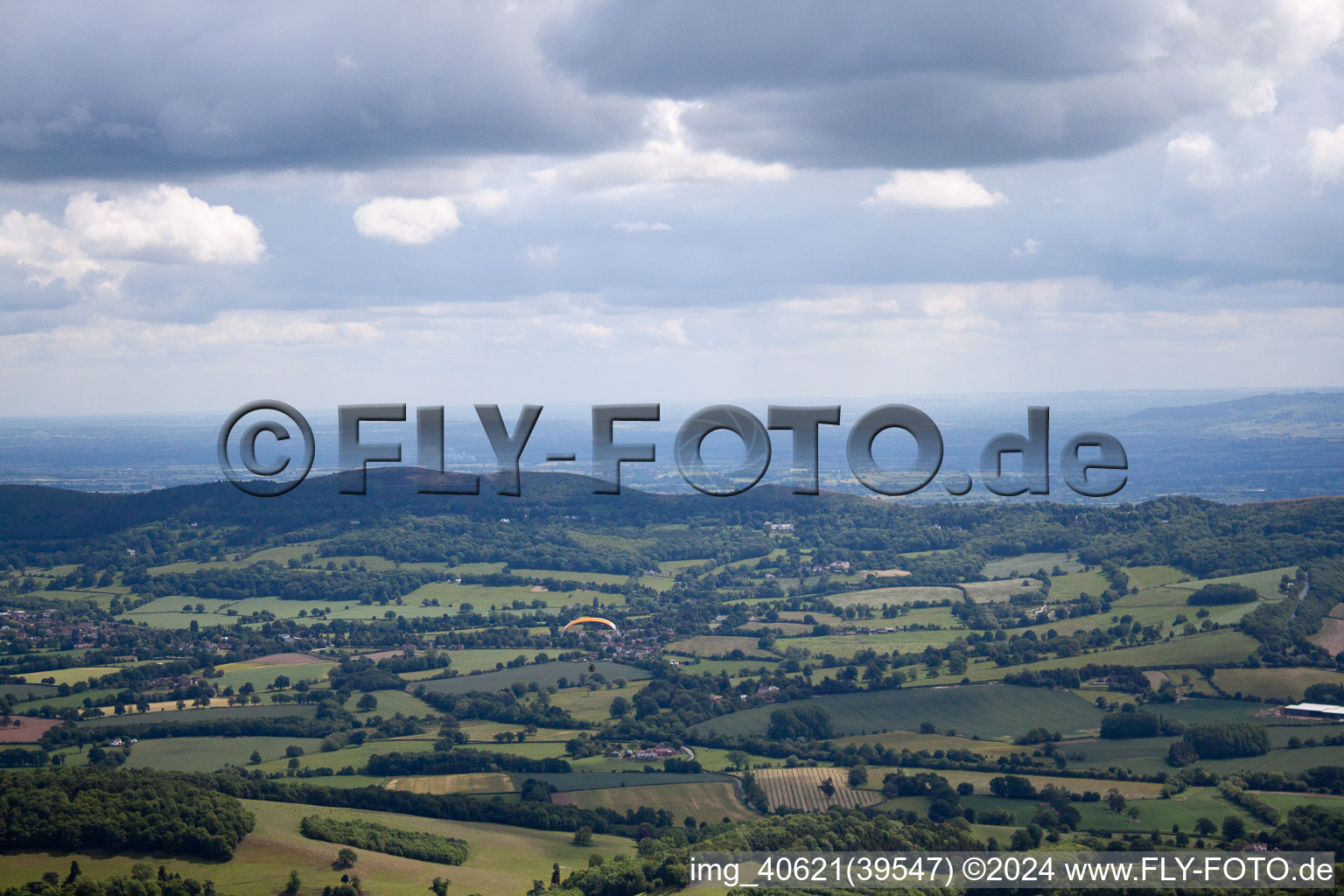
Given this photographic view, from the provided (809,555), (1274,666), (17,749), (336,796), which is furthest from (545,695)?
(809,555)

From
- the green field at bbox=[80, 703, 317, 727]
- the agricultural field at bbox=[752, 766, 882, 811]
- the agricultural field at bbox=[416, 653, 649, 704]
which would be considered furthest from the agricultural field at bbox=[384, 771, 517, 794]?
the agricultural field at bbox=[416, 653, 649, 704]

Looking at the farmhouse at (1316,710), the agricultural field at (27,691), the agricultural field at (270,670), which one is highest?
the farmhouse at (1316,710)

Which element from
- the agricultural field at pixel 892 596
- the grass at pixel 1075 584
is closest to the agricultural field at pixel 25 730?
the agricultural field at pixel 892 596

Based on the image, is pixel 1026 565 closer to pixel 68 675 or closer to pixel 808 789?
pixel 808 789

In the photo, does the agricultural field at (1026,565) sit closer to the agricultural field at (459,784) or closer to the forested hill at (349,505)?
the forested hill at (349,505)

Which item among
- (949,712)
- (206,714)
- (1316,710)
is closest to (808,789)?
(949,712)
